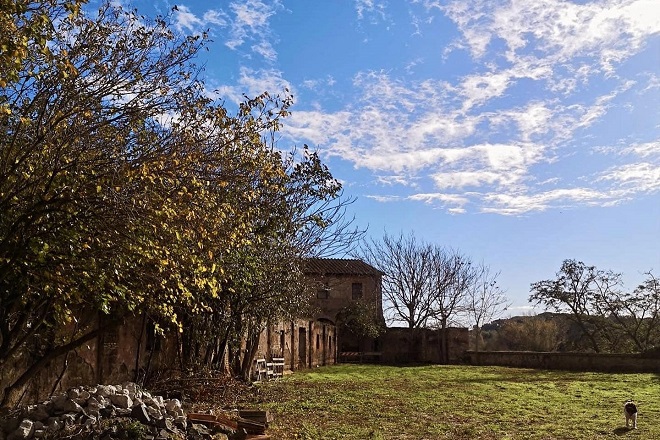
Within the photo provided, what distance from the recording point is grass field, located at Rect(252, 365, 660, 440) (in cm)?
966

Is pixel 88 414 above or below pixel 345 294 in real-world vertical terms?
below

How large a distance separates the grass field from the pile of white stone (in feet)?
7.35

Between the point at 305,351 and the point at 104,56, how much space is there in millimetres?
21635

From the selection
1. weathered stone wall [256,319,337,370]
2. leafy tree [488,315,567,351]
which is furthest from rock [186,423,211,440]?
leafy tree [488,315,567,351]

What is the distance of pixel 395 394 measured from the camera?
15789 mm

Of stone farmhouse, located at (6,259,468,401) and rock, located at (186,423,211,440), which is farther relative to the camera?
stone farmhouse, located at (6,259,468,401)

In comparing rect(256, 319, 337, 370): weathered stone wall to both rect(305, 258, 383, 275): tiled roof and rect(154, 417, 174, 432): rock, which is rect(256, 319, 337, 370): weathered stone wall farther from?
rect(154, 417, 174, 432): rock

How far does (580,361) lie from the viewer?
2773 centimetres

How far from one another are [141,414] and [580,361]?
25.3 meters

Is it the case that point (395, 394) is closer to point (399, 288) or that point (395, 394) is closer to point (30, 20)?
point (30, 20)

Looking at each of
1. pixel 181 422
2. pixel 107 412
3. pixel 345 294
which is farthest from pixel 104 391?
pixel 345 294

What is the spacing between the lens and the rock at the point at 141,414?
22.9 feet

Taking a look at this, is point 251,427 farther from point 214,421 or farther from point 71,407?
point 71,407

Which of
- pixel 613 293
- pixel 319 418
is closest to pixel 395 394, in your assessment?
pixel 319 418
